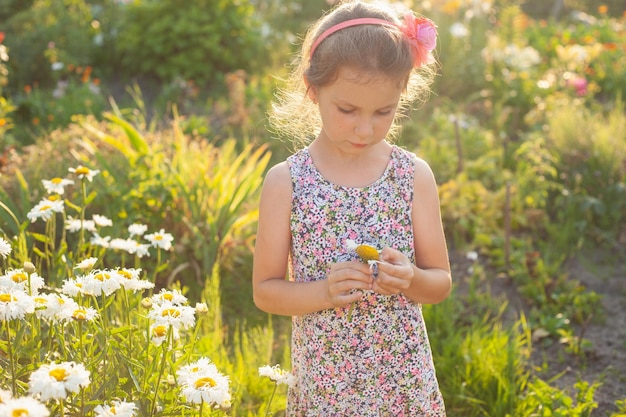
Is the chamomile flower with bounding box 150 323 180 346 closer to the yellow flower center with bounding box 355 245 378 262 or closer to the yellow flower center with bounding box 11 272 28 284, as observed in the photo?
the yellow flower center with bounding box 11 272 28 284

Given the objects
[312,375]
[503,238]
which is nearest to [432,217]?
[312,375]

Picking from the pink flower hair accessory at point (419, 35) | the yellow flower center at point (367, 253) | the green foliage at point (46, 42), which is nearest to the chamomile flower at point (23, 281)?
the yellow flower center at point (367, 253)

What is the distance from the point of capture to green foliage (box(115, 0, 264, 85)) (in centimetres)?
755

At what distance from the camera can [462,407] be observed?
2.96m

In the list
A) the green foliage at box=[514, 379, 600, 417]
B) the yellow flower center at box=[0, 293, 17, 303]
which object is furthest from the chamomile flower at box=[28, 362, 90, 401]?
the green foliage at box=[514, 379, 600, 417]

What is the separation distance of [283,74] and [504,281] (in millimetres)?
3614

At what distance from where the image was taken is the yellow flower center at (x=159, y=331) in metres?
1.76

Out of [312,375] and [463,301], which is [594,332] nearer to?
[463,301]

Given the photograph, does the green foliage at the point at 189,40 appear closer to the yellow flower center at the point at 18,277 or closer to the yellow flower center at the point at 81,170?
the yellow flower center at the point at 81,170

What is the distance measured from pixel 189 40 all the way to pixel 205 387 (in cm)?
652

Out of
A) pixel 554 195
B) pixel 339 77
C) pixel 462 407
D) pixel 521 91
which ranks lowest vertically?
pixel 462 407

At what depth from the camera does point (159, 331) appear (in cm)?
176

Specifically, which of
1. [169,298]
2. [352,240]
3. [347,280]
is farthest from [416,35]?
[169,298]

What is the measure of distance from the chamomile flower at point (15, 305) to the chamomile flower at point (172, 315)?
274 mm
